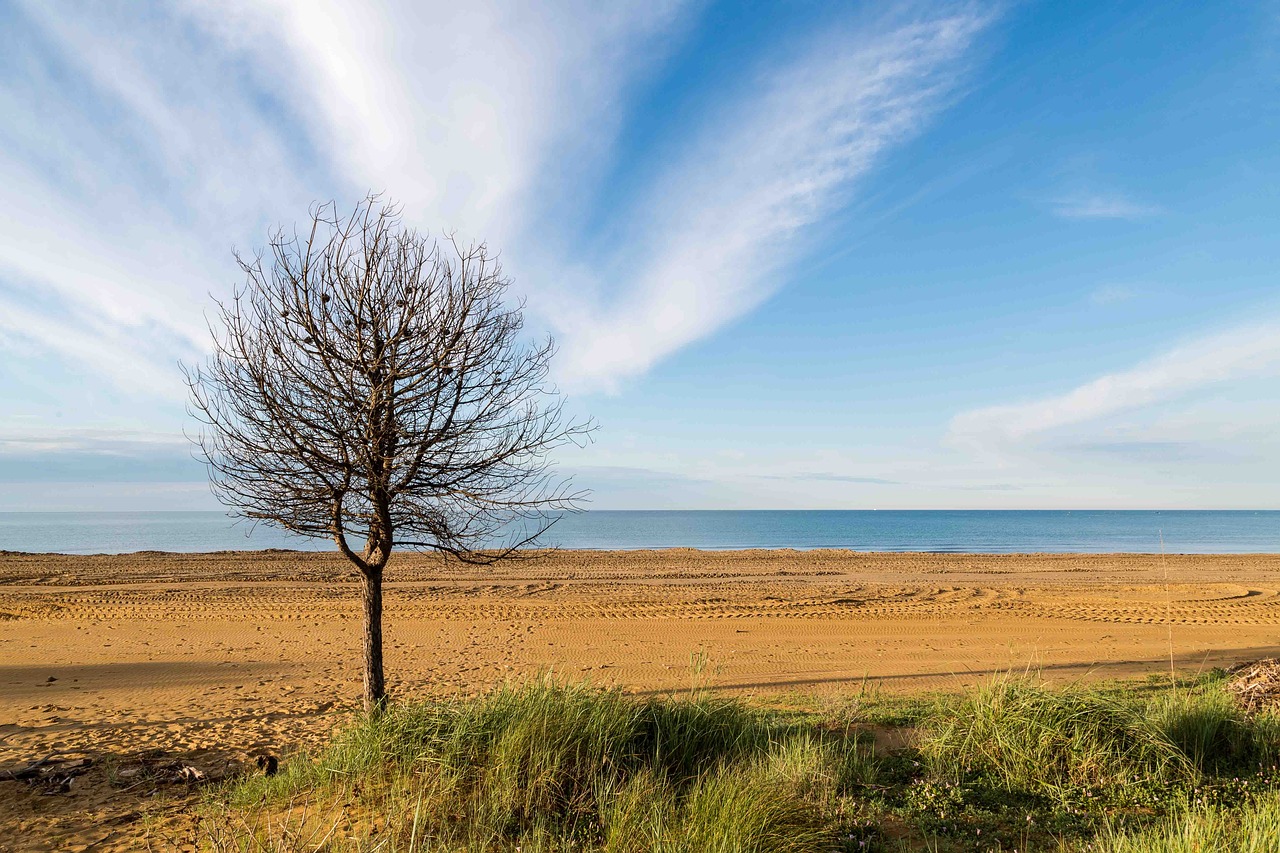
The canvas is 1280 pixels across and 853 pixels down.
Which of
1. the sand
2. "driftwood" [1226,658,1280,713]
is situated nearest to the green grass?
the sand

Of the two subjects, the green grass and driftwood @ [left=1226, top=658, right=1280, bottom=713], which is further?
driftwood @ [left=1226, top=658, right=1280, bottom=713]

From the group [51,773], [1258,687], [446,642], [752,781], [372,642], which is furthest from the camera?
[446,642]

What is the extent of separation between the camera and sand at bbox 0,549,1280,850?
845 cm

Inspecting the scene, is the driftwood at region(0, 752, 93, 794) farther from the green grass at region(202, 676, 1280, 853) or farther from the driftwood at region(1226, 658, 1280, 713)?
the driftwood at region(1226, 658, 1280, 713)

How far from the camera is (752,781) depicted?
16.7 ft

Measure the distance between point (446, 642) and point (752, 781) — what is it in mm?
11563

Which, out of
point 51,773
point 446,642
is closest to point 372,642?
point 51,773

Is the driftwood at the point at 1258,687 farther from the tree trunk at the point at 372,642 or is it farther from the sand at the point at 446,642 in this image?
the tree trunk at the point at 372,642

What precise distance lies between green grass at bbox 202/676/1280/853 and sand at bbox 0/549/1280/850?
117 cm

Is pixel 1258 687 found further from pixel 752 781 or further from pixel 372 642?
pixel 372 642

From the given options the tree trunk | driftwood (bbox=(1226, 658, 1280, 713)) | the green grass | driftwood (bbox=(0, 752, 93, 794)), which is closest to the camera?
the green grass

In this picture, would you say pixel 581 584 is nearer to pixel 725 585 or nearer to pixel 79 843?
pixel 725 585

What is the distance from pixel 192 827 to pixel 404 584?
67.8 ft

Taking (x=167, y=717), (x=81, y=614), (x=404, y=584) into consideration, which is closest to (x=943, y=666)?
(x=167, y=717)
